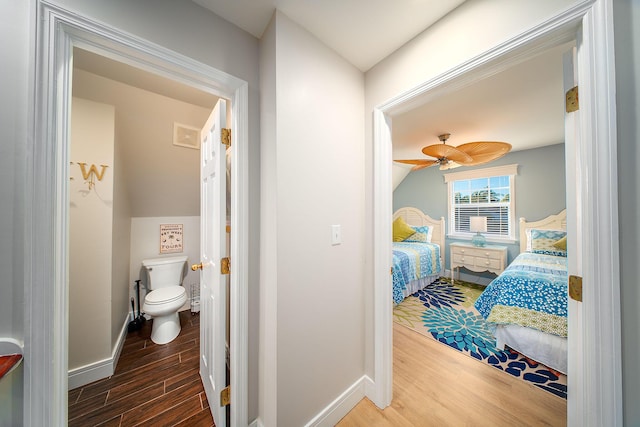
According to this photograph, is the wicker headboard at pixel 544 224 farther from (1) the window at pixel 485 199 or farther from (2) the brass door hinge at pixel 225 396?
(2) the brass door hinge at pixel 225 396

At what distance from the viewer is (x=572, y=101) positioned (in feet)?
2.64

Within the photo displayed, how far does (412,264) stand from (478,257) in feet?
4.68

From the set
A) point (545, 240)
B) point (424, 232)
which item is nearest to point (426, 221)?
point (424, 232)

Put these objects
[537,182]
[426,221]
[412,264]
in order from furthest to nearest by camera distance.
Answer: [426,221] → [537,182] → [412,264]

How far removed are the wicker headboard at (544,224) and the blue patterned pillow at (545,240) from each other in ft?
0.38

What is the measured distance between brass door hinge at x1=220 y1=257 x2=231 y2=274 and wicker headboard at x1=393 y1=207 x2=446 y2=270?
439 cm

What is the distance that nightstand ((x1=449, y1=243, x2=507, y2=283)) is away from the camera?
3.46m

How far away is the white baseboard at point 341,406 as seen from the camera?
1.23m

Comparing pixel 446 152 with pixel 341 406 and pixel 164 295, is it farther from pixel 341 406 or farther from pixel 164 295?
pixel 164 295

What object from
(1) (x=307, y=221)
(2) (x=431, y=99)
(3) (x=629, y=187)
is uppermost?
(2) (x=431, y=99)

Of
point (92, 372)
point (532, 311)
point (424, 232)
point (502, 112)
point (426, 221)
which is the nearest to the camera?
point (92, 372)

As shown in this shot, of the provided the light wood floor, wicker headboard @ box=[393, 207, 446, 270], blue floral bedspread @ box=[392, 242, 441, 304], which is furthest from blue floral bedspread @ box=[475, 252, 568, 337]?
wicker headboard @ box=[393, 207, 446, 270]

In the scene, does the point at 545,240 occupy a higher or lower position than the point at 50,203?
lower

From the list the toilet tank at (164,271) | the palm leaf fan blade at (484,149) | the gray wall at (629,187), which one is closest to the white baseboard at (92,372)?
the toilet tank at (164,271)
